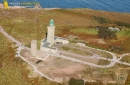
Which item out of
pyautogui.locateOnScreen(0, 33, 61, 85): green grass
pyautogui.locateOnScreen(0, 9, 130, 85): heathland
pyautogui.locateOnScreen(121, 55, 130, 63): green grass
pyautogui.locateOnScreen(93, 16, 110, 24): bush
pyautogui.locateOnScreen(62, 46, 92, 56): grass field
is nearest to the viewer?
pyautogui.locateOnScreen(0, 33, 61, 85): green grass

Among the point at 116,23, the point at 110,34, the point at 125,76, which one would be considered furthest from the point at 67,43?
the point at 116,23

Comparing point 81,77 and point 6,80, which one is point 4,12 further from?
point 81,77

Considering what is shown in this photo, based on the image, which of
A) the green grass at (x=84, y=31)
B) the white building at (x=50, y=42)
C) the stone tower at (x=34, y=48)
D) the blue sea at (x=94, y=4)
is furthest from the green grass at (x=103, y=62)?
the blue sea at (x=94, y=4)

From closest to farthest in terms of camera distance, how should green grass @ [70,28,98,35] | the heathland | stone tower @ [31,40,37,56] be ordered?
the heathland
stone tower @ [31,40,37,56]
green grass @ [70,28,98,35]

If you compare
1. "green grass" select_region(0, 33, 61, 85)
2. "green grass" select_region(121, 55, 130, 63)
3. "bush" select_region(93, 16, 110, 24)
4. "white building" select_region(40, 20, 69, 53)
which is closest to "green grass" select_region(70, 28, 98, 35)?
"white building" select_region(40, 20, 69, 53)

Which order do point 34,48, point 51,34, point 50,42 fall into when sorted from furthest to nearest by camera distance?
point 50,42, point 51,34, point 34,48

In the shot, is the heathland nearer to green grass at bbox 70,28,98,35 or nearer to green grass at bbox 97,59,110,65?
green grass at bbox 70,28,98,35

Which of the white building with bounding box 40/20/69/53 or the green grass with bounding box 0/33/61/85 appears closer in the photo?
the green grass with bounding box 0/33/61/85

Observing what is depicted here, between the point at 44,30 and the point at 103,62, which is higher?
the point at 44,30

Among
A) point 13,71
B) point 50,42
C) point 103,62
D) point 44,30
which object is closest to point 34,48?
point 50,42

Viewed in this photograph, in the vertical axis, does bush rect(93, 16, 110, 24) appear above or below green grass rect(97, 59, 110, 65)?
above

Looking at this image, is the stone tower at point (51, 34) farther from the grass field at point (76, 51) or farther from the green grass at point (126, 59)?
the green grass at point (126, 59)

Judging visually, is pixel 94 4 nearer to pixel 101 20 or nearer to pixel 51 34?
pixel 101 20
